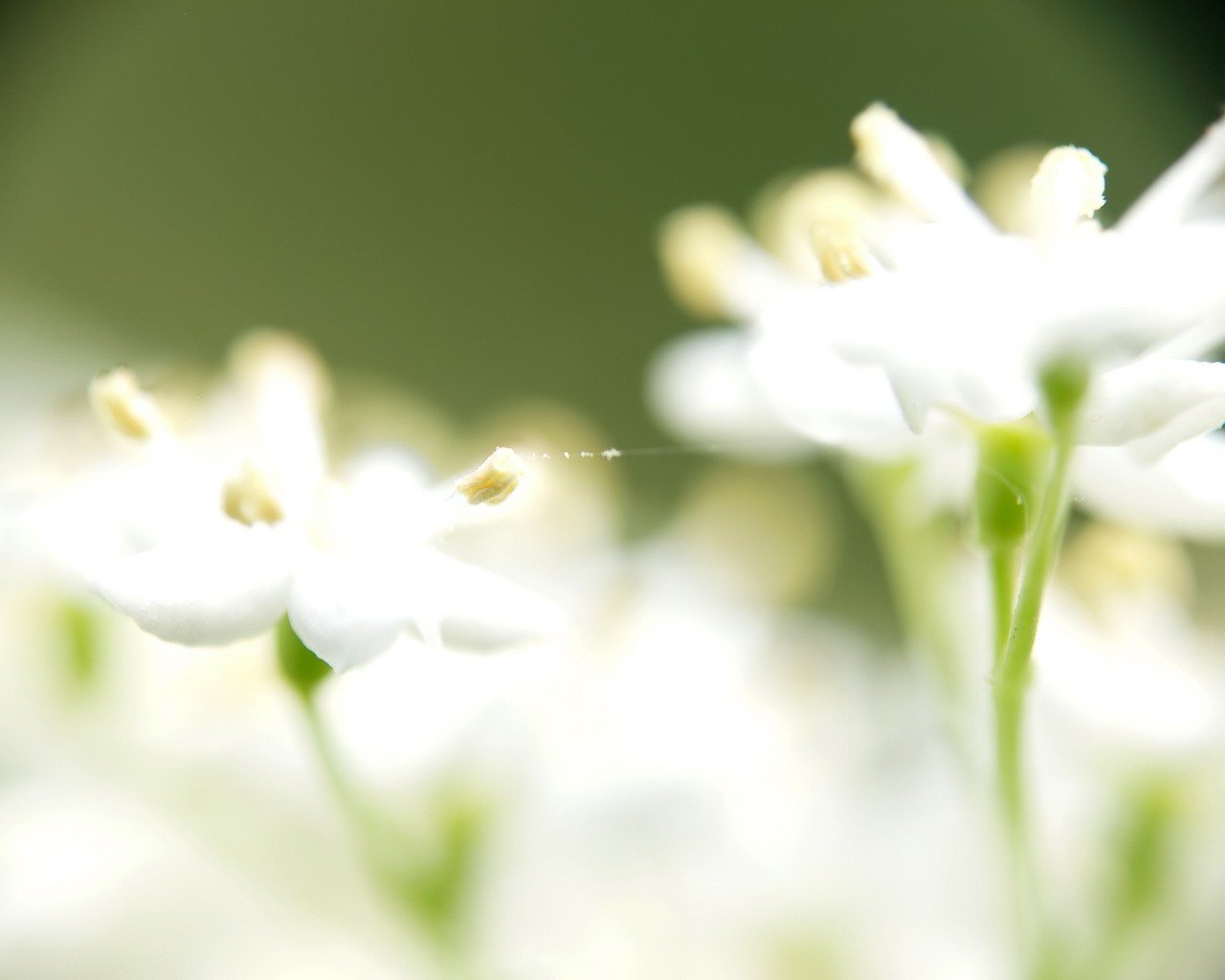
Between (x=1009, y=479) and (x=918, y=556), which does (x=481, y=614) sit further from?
(x=918, y=556)

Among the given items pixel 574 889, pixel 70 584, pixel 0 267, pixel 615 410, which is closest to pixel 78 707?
pixel 70 584

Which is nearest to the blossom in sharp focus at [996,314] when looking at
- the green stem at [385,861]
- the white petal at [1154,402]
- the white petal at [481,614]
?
the white petal at [1154,402]

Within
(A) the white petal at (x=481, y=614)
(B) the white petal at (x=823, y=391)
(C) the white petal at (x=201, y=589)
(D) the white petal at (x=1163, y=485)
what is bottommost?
(D) the white petal at (x=1163, y=485)

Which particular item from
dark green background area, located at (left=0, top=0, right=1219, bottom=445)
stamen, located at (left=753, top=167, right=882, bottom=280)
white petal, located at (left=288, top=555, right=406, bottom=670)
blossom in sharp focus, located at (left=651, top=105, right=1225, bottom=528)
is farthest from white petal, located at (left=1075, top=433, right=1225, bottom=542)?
dark green background area, located at (left=0, top=0, right=1219, bottom=445)

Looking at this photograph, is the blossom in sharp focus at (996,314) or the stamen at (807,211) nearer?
the blossom in sharp focus at (996,314)

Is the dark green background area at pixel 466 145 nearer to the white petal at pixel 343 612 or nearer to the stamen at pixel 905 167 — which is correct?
the stamen at pixel 905 167

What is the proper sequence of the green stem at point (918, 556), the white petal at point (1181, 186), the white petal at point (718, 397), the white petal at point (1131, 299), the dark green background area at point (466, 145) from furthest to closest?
the dark green background area at point (466, 145) < the white petal at point (718, 397) < the green stem at point (918, 556) < the white petal at point (1181, 186) < the white petal at point (1131, 299)

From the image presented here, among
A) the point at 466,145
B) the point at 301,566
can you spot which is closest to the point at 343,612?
the point at 301,566
